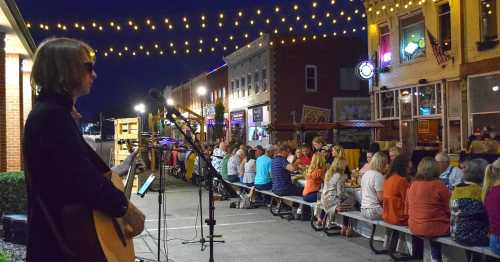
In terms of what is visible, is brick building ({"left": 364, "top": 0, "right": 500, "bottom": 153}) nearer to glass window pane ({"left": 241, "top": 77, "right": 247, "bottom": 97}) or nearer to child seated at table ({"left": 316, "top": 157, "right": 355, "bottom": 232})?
child seated at table ({"left": 316, "top": 157, "right": 355, "bottom": 232})

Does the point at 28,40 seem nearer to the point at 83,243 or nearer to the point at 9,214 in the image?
the point at 9,214

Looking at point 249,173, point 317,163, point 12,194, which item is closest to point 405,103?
point 249,173

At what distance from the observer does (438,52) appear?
1917 centimetres

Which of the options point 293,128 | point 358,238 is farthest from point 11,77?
point 358,238

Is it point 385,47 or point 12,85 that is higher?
point 385,47

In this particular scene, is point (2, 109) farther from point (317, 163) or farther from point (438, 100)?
point (438, 100)

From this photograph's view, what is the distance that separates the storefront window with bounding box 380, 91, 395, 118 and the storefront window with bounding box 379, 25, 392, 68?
3.96 feet

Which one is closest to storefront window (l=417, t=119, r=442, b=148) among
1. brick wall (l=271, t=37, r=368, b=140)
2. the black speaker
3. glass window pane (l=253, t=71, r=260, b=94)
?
brick wall (l=271, t=37, r=368, b=140)

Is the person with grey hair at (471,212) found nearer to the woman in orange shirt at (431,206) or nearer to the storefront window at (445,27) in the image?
the woman in orange shirt at (431,206)

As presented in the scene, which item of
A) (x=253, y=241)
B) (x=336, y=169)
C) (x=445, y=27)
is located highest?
(x=445, y=27)

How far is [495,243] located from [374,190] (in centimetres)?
308

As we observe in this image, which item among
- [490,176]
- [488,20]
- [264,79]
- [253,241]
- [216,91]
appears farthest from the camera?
[216,91]

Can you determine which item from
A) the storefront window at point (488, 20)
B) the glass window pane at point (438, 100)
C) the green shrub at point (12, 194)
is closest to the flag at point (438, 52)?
the glass window pane at point (438, 100)

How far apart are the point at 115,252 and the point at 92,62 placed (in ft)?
2.95
